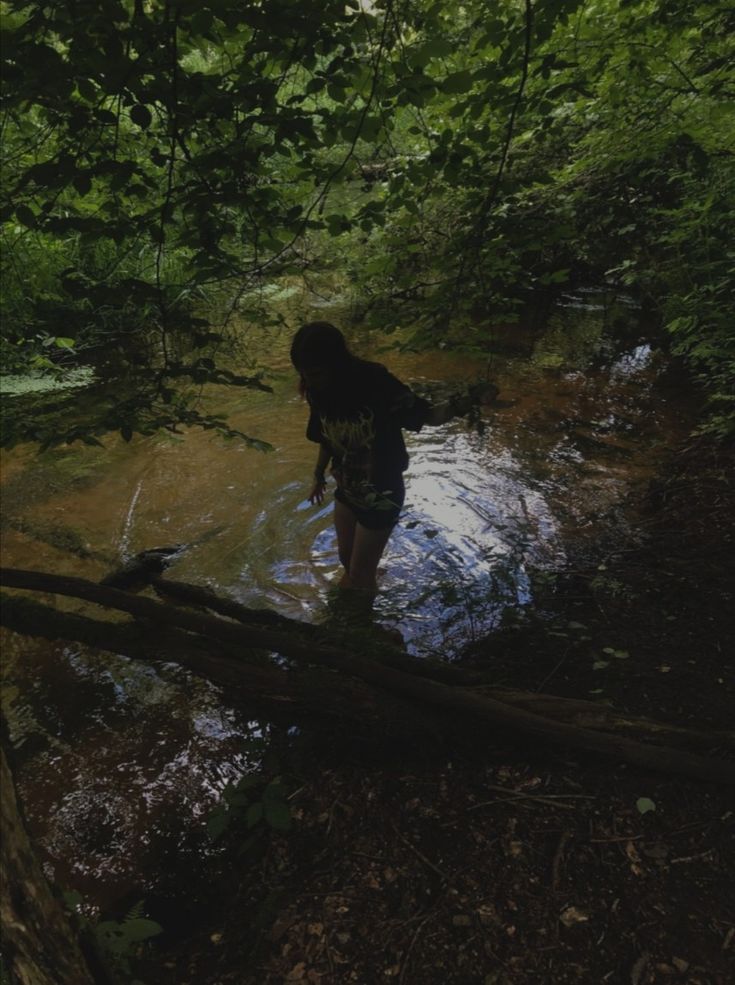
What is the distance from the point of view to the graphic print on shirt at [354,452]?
3.43 metres

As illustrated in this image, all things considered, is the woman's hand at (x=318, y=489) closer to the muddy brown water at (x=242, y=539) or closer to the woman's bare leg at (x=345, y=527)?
the woman's bare leg at (x=345, y=527)

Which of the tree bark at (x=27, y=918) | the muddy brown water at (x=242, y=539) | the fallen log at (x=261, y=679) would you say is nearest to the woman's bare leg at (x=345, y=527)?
the muddy brown water at (x=242, y=539)

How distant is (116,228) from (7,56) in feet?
2.14

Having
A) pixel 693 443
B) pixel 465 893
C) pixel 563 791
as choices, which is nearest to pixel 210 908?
pixel 465 893

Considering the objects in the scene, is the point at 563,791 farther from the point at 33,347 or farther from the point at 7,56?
the point at 33,347

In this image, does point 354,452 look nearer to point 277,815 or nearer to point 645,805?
point 277,815

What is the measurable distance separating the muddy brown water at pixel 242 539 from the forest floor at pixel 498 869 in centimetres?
60

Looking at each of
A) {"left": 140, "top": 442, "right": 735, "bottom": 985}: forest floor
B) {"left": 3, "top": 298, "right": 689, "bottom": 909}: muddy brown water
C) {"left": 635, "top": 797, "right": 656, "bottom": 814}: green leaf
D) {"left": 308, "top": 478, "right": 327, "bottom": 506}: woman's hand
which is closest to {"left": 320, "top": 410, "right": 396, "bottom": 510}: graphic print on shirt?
{"left": 308, "top": 478, "right": 327, "bottom": 506}: woman's hand

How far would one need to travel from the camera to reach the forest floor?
74.7 inches

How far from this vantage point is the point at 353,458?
12.1ft

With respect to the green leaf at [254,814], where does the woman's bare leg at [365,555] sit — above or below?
above

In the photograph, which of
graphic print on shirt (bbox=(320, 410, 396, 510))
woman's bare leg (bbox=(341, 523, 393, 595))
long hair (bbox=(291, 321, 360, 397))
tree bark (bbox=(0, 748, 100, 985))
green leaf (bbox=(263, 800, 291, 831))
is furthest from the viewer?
woman's bare leg (bbox=(341, 523, 393, 595))

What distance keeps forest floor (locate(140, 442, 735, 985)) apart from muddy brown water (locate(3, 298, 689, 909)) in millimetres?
604

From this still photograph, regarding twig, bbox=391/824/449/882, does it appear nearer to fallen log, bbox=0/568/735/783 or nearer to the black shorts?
fallen log, bbox=0/568/735/783
